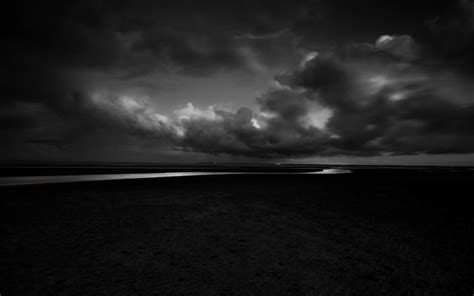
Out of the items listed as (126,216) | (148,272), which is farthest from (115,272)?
(126,216)

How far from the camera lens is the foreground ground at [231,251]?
463cm

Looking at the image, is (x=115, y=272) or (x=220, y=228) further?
(x=220, y=228)

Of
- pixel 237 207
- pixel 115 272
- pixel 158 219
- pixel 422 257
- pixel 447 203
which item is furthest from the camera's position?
pixel 447 203

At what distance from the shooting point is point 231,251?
6.42 m

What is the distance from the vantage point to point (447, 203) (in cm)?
1389

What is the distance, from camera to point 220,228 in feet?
27.9

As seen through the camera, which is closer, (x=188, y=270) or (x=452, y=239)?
(x=188, y=270)

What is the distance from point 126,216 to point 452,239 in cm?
1211

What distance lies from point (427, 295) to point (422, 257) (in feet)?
7.02

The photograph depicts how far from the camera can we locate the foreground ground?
4629 millimetres

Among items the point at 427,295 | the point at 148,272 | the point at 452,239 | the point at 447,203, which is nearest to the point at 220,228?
the point at 148,272

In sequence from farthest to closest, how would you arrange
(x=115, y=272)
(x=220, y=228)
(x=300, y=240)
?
(x=220, y=228), (x=300, y=240), (x=115, y=272)

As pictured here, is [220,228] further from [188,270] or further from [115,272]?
[115,272]

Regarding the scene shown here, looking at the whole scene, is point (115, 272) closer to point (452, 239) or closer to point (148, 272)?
point (148, 272)
